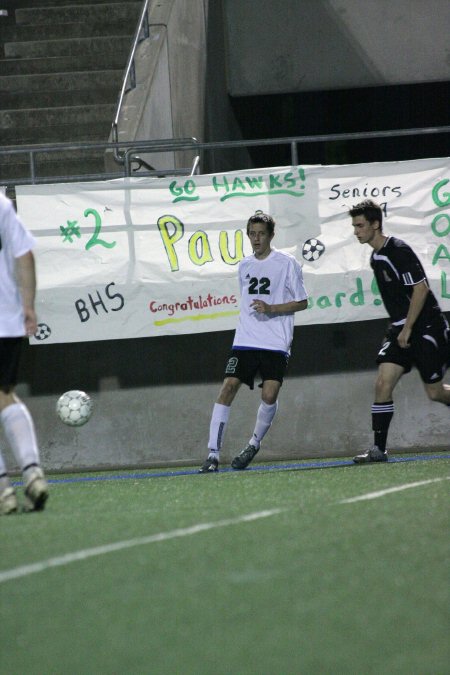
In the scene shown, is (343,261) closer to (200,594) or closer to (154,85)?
(154,85)

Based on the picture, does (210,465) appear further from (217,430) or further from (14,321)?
(14,321)

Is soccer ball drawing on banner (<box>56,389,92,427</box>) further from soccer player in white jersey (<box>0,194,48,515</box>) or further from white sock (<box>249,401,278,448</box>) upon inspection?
soccer player in white jersey (<box>0,194,48,515</box>)

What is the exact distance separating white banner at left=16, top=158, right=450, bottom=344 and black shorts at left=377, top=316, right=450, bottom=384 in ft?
7.61

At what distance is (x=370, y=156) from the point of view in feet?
73.3

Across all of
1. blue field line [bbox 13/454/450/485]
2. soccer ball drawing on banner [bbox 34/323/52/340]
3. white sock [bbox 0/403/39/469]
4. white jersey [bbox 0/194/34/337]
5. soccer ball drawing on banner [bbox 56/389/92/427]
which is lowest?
blue field line [bbox 13/454/450/485]

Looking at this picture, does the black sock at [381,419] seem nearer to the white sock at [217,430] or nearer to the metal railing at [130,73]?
the white sock at [217,430]

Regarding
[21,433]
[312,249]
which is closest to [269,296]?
[312,249]

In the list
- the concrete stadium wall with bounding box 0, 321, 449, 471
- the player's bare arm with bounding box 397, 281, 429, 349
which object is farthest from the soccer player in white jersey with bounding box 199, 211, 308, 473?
the concrete stadium wall with bounding box 0, 321, 449, 471

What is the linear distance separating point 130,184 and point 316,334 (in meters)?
2.42

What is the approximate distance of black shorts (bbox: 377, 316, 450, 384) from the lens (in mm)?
10023

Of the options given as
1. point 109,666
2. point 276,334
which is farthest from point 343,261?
point 109,666

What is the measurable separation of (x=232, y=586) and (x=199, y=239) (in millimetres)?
→ 8398

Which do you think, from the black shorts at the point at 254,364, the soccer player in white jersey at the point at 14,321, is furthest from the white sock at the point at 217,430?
the soccer player in white jersey at the point at 14,321

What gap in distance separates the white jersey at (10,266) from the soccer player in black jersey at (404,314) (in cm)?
380
